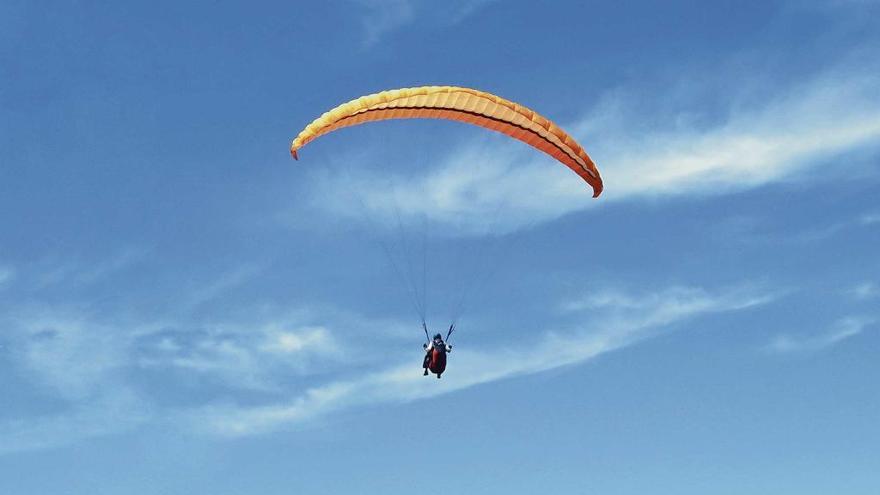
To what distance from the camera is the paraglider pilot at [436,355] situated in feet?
170

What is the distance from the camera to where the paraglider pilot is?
5188cm

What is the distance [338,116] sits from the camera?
48719 millimetres

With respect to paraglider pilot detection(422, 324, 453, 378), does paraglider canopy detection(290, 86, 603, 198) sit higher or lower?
higher

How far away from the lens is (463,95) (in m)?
50.2

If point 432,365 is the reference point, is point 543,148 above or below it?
above

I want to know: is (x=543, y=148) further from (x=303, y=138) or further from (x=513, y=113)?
(x=303, y=138)

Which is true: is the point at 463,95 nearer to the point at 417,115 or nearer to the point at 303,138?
the point at 417,115

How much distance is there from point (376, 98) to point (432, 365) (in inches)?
445

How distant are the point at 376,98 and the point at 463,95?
3671mm

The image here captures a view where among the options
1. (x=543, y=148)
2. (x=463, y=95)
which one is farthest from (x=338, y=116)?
(x=543, y=148)

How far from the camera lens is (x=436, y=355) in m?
51.9

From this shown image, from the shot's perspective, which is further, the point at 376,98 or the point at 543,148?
the point at 543,148

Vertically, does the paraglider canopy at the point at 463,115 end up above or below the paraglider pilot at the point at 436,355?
above

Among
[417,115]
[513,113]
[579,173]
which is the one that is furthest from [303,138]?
[579,173]
